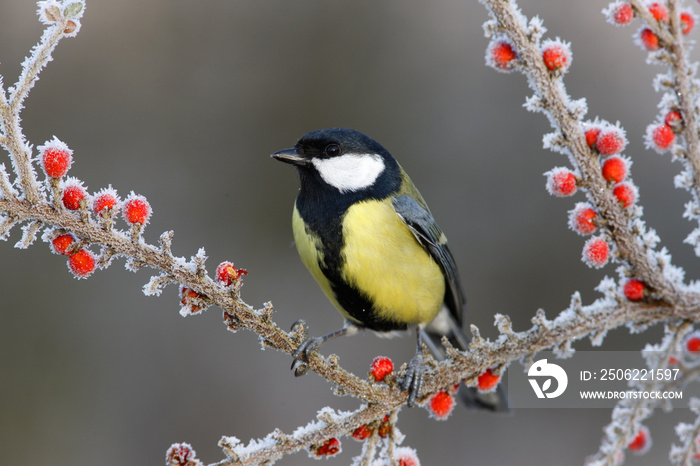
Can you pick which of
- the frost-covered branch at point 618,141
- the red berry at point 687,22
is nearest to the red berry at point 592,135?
the frost-covered branch at point 618,141

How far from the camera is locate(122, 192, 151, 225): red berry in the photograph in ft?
3.68

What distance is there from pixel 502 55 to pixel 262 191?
2839 mm

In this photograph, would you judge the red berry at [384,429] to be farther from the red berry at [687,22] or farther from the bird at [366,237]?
the red berry at [687,22]

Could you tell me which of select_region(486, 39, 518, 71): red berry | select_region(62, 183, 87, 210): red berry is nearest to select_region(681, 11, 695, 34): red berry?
select_region(486, 39, 518, 71): red berry

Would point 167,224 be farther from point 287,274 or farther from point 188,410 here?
point 188,410

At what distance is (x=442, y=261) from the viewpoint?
7.64ft

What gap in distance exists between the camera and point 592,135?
3.97ft

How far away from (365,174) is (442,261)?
0.45m

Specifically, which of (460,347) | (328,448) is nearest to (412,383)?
(328,448)

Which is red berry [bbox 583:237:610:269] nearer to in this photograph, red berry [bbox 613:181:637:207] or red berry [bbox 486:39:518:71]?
red berry [bbox 613:181:637:207]

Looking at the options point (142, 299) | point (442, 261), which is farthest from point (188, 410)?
point (442, 261)

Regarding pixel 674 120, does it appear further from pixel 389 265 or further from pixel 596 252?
pixel 389 265

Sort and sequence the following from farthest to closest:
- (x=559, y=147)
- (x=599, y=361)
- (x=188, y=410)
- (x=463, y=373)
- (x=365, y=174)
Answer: (x=188, y=410)
(x=365, y=174)
(x=599, y=361)
(x=463, y=373)
(x=559, y=147)

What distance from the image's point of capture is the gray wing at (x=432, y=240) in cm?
224
